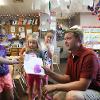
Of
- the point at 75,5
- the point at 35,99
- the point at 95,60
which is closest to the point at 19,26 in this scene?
the point at 75,5

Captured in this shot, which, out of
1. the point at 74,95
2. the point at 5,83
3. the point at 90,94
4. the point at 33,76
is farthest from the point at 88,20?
the point at 74,95

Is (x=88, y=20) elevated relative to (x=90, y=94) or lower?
elevated

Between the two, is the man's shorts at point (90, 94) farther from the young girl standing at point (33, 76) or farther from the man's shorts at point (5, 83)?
the man's shorts at point (5, 83)

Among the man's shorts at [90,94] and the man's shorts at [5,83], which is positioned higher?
the man's shorts at [90,94]

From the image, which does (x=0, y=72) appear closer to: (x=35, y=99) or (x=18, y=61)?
(x=18, y=61)

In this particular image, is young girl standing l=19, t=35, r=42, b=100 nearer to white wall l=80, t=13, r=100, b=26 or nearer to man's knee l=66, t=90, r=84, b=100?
man's knee l=66, t=90, r=84, b=100

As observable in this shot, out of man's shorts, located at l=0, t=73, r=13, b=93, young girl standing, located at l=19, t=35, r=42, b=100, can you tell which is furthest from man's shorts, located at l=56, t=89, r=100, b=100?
man's shorts, located at l=0, t=73, r=13, b=93

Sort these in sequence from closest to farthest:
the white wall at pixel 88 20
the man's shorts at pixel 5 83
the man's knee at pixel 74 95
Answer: the man's knee at pixel 74 95 < the man's shorts at pixel 5 83 < the white wall at pixel 88 20

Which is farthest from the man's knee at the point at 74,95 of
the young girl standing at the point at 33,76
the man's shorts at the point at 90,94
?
the young girl standing at the point at 33,76

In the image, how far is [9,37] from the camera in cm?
1043

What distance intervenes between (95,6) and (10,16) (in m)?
6.93

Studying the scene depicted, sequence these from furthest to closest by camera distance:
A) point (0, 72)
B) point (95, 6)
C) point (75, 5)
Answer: point (75, 5) → point (95, 6) → point (0, 72)

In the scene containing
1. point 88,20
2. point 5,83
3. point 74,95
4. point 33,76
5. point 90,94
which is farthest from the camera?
point 88,20

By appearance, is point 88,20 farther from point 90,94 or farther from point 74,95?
point 74,95
